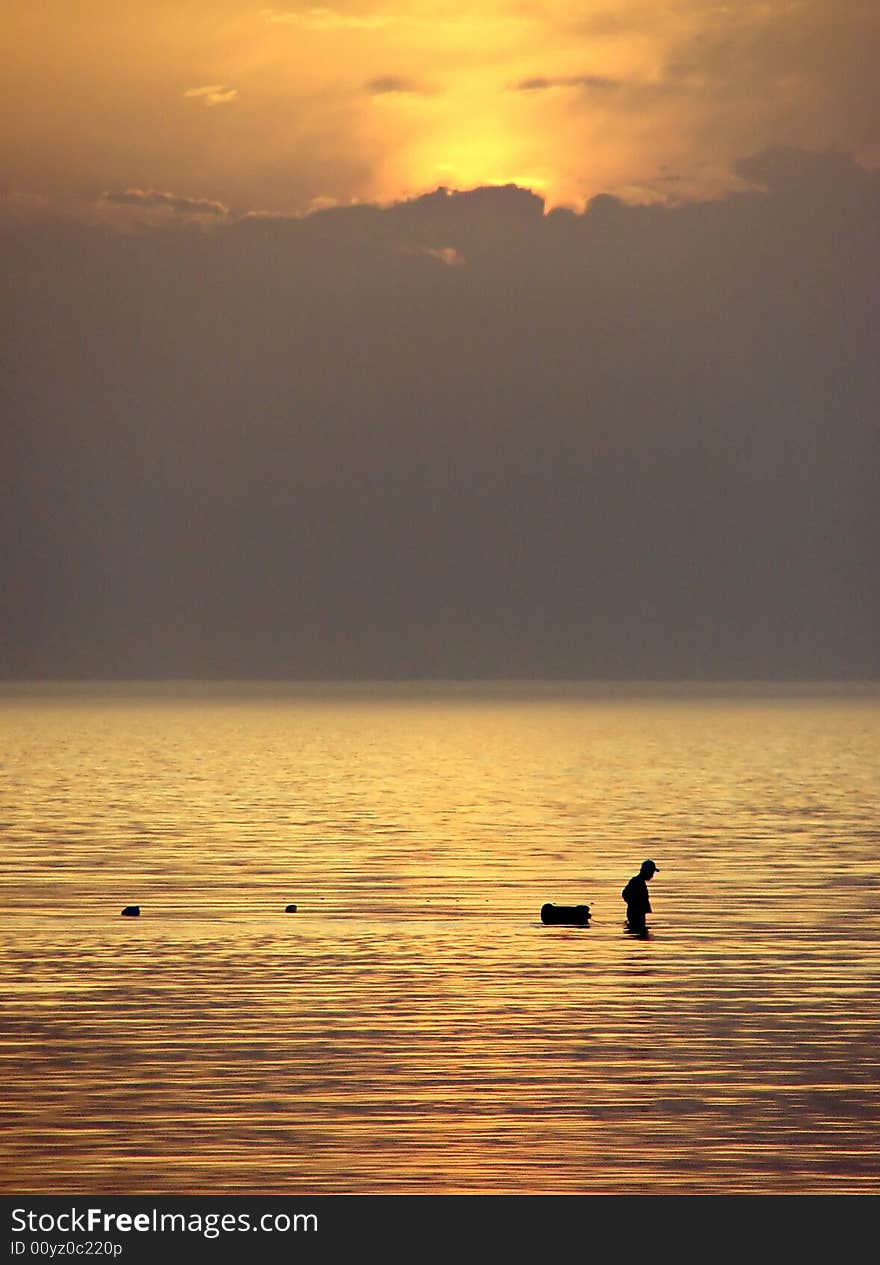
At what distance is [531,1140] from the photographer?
2491cm

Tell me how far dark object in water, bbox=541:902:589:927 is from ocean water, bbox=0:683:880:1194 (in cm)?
26

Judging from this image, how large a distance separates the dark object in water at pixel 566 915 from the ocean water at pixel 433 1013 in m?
0.26

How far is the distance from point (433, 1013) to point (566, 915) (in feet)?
39.4

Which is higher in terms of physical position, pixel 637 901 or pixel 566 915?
pixel 637 901

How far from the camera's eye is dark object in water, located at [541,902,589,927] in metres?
45.8

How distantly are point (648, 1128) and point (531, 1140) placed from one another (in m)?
1.64

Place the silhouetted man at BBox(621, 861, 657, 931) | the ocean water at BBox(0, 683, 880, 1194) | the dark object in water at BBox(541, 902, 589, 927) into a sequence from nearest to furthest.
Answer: the ocean water at BBox(0, 683, 880, 1194), the silhouetted man at BBox(621, 861, 657, 931), the dark object in water at BBox(541, 902, 589, 927)

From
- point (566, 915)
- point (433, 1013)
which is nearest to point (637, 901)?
point (566, 915)

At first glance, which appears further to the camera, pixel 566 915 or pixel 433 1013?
pixel 566 915

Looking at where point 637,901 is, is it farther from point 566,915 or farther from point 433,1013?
point 433,1013

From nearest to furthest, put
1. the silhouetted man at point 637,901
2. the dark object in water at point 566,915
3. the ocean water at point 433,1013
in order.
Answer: the ocean water at point 433,1013 → the silhouetted man at point 637,901 → the dark object in water at point 566,915

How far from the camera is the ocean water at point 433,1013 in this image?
79.2 feet

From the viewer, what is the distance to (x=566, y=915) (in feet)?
150
